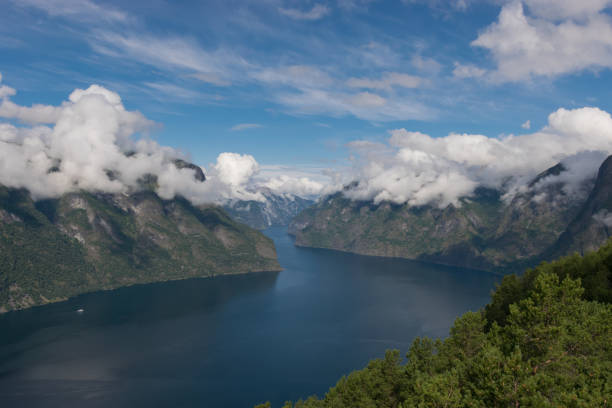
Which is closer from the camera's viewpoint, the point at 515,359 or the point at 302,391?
the point at 515,359

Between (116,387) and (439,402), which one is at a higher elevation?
(439,402)

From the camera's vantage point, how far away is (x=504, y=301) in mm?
108938

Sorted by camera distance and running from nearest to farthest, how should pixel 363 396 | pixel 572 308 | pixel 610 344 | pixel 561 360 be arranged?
pixel 561 360
pixel 610 344
pixel 572 308
pixel 363 396

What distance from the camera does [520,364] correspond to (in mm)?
38156

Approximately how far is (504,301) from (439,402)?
276 ft

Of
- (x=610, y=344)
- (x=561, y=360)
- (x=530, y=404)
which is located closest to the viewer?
(x=530, y=404)

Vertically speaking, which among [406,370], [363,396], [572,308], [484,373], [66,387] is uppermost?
[572,308]

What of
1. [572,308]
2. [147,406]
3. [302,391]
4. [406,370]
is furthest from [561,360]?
[147,406]

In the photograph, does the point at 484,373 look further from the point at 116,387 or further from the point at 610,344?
the point at 116,387

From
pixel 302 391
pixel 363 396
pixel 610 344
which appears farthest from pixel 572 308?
pixel 302 391

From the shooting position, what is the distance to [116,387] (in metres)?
198

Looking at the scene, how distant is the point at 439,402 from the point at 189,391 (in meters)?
189

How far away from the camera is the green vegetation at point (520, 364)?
119 feet

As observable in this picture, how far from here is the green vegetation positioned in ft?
119
